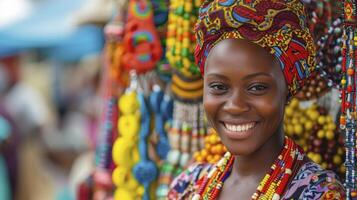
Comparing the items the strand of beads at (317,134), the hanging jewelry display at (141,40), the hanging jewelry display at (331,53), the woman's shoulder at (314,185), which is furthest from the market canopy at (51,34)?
the woman's shoulder at (314,185)

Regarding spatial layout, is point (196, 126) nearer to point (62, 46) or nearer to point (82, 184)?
point (82, 184)

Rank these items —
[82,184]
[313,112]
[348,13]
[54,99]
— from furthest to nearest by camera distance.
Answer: [54,99], [82,184], [313,112], [348,13]

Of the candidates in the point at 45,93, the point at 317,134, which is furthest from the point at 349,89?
the point at 45,93

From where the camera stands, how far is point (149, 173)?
274 cm

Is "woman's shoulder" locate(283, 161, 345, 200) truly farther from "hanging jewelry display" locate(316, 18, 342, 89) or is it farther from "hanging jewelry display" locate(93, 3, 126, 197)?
"hanging jewelry display" locate(93, 3, 126, 197)

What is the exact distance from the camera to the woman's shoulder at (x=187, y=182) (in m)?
2.24

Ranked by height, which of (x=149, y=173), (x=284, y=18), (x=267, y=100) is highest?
(x=284, y=18)

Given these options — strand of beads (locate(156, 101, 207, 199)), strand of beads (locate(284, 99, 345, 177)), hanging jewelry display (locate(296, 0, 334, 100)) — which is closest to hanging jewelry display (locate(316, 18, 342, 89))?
hanging jewelry display (locate(296, 0, 334, 100))

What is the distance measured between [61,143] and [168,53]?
11.6ft

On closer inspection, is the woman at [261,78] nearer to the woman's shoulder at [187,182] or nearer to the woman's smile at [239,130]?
the woman's smile at [239,130]

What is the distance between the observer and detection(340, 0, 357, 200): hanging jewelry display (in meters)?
1.84

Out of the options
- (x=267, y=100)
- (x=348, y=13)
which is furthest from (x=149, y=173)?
(x=348, y=13)

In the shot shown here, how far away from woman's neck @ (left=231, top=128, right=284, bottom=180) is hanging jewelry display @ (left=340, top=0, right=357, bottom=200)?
0.21 m

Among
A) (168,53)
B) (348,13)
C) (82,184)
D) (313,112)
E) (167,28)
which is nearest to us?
(348,13)
